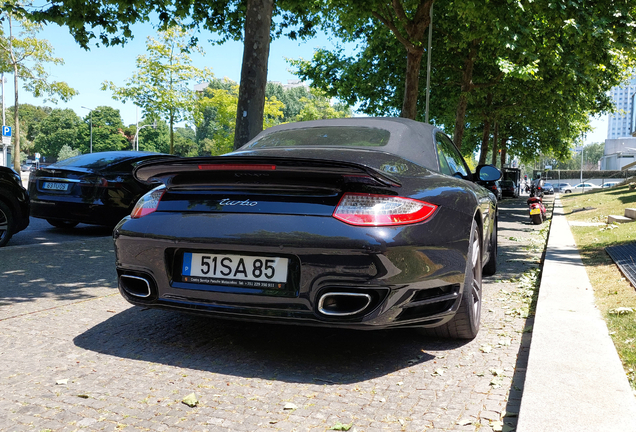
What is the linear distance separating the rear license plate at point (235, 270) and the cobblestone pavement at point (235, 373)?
497mm

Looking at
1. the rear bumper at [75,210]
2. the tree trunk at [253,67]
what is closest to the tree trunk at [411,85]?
the tree trunk at [253,67]

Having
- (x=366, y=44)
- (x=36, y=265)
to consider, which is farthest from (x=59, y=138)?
(x=36, y=265)

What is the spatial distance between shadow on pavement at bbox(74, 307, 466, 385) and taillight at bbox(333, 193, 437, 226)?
0.87 metres

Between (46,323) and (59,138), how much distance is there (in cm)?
11661

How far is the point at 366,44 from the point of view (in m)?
25.0

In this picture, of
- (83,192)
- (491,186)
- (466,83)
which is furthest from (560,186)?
(83,192)

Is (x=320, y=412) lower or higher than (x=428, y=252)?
lower

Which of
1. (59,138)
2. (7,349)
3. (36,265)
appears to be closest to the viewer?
(7,349)

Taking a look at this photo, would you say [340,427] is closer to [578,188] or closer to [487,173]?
Answer: [487,173]

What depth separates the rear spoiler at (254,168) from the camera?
3039 millimetres

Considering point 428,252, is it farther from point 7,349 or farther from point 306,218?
point 7,349

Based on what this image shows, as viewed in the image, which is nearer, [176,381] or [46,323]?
[176,381]

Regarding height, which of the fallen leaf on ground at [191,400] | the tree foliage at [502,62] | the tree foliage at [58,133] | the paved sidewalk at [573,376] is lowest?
the fallen leaf on ground at [191,400]

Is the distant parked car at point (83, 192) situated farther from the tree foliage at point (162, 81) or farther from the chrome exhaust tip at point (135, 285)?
the tree foliage at point (162, 81)
